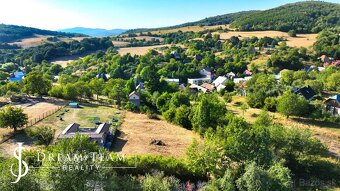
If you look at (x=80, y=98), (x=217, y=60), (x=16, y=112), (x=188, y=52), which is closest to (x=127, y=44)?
(x=188, y=52)

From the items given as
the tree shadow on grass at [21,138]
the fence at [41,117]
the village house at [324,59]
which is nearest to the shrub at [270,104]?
the fence at [41,117]

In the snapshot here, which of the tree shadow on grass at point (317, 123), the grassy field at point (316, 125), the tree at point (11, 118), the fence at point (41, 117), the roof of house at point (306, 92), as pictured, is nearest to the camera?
the grassy field at point (316, 125)

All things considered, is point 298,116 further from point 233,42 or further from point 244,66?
point 233,42

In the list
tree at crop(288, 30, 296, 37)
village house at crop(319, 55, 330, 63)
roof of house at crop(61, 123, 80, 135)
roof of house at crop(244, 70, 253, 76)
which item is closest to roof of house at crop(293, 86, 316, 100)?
roof of house at crop(244, 70, 253, 76)

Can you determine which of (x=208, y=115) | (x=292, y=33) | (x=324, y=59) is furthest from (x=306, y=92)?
(x=292, y=33)

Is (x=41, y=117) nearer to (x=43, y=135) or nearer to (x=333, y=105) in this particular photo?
(x=43, y=135)

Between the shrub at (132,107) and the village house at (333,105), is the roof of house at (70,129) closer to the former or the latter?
the shrub at (132,107)
